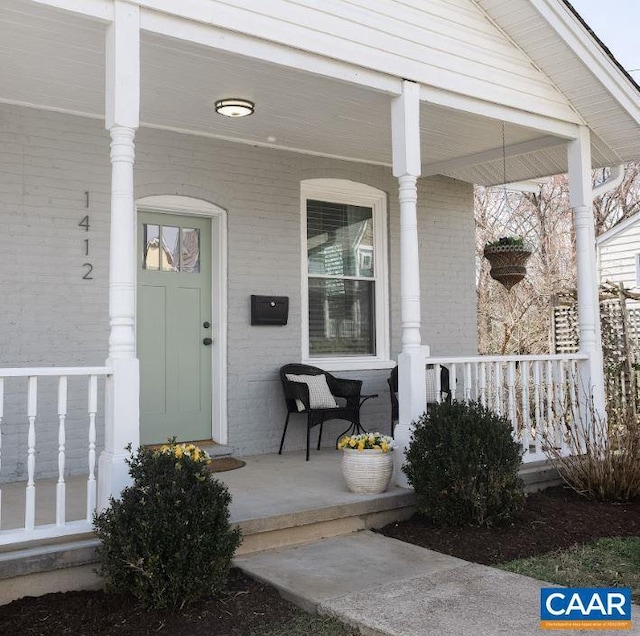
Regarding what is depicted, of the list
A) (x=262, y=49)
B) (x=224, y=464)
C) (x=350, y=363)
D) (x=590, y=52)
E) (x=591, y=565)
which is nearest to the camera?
(x=591, y=565)

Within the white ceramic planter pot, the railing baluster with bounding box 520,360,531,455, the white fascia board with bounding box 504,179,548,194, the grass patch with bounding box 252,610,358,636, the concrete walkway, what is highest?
the white fascia board with bounding box 504,179,548,194

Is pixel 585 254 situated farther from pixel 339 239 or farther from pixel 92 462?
pixel 92 462

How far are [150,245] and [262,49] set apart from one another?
207cm

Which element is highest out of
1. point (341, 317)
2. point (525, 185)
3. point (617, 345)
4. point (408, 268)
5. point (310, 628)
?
point (525, 185)

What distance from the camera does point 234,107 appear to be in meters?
4.94

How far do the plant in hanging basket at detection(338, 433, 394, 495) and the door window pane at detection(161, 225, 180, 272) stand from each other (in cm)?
219

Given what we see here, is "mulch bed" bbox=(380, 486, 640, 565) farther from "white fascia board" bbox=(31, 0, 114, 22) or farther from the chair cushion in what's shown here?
"white fascia board" bbox=(31, 0, 114, 22)

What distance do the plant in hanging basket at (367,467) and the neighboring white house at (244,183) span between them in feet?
0.90

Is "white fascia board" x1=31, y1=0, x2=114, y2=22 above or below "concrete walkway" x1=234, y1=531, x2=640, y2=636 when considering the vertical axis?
above

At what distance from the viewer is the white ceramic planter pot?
4336 mm

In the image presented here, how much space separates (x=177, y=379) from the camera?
5.62 meters

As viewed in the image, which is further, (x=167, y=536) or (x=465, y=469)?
(x=465, y=469)

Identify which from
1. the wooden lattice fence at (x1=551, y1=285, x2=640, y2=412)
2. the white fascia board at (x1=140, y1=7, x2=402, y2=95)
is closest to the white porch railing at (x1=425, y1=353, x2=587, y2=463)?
the white fascia board at (x1=140, y1=7, x2=402, y2=95)

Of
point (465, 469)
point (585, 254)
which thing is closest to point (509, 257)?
point (585, 254)
